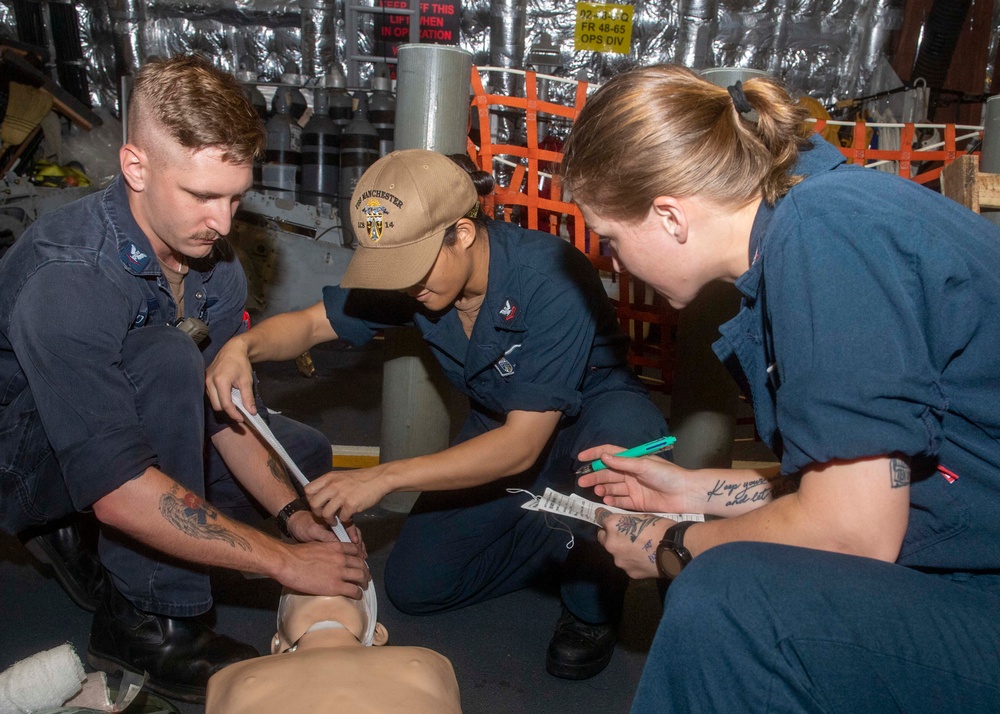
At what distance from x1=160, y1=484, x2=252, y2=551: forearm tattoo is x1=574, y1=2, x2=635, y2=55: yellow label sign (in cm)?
549

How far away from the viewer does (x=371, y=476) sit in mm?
1805

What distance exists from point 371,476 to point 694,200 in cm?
97

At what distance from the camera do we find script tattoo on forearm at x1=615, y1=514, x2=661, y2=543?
146 cm

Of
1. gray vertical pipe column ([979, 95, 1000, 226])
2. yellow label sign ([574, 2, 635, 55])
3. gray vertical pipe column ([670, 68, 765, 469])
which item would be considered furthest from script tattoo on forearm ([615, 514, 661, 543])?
yellow label sign ([574, 2, 635, 55])

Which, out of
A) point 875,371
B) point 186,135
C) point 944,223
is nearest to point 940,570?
point 875,371

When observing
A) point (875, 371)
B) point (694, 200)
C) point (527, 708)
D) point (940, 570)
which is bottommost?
point (527, 708)

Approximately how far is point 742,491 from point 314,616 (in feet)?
3.10

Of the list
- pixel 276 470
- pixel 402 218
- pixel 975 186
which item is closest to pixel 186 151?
pixel 402 218

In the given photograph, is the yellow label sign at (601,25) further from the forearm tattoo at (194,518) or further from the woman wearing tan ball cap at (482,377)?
the forearm tattoo at (194,518)

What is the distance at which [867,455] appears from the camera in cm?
104

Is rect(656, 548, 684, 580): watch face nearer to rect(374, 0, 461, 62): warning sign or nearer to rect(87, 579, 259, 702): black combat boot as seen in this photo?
rect(87, 579, 259, 702): black combat boot

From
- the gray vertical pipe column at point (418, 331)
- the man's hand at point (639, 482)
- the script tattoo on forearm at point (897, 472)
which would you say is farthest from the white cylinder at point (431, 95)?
the script tattoo on forearm at point (897, 472)

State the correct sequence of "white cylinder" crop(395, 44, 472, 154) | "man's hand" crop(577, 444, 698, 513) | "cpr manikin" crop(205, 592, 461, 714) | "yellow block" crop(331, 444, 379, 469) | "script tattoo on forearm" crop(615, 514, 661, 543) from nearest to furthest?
"cpr manikin" crop(205, 592, 461, 714)
"script tattoo on forearm" crop(615, 514, 661, 543)
"man's hand" crop(577, 444, 698, 513)
"white cylinder" crop(395, 44, 472, 154)
"yellow block" crop(331, 444, 379, 469)

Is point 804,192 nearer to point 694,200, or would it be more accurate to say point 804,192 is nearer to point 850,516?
point 694,200
